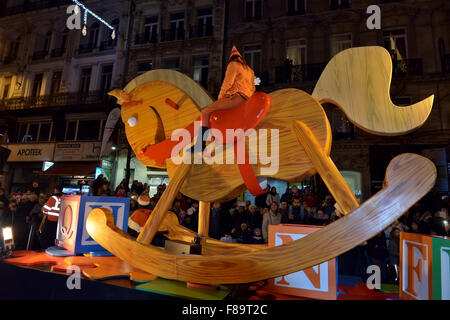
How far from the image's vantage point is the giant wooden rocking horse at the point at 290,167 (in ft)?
4.92

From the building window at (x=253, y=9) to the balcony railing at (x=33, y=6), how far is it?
9.77 m

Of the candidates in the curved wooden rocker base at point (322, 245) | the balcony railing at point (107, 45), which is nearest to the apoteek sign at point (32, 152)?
the balcony railing at point (107, 45)

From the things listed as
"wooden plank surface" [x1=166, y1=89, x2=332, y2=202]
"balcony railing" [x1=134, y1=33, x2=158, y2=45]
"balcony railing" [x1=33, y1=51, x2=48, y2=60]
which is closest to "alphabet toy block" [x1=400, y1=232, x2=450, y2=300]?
"wooden plank surface" [x1=166, y1=89, x2=332, y2=202]

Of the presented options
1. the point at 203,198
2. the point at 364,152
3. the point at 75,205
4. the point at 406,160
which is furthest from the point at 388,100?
the point at 364,152

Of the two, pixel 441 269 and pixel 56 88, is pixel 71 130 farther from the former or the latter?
pixel 441 269

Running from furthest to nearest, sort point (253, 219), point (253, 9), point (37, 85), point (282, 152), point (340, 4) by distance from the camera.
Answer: point (37, 85), point (253, 9), point (340, 4), point (253, 219), point (282, 152)

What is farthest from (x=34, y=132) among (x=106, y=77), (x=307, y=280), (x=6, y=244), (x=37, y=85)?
(x=307, y=280)

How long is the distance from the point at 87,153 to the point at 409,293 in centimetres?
1309

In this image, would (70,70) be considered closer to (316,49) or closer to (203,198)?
(316,49)

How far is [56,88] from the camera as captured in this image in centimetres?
1400

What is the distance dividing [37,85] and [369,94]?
1720 centimetres

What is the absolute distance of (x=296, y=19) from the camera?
11039 mm

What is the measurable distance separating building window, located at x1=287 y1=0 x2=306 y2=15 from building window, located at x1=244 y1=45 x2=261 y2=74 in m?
1.95

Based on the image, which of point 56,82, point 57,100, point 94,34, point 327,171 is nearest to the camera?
point 327,171
